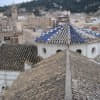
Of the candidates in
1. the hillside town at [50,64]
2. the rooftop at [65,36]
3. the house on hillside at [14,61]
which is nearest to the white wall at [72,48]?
the hillside town at [50,64]

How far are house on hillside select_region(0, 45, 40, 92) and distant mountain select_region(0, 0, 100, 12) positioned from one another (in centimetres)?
8676

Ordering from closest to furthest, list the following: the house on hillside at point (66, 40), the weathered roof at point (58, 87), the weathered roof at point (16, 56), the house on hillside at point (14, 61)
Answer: the weathered roof at point (58, 87) → the house on hillside at point (66, 40) → the house on hillside at point (14, 61) → the weathered roof at point (16, 56)

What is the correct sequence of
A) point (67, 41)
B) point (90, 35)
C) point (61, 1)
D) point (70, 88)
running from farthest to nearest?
point (61, 1) → point (90, 35) → point (67, 41) → point (70, 88)

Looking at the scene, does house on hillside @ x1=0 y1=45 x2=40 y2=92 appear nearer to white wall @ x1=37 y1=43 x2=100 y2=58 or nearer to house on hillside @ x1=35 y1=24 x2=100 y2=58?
white wall @ x1=37 y1=43 x2=100 y2=58

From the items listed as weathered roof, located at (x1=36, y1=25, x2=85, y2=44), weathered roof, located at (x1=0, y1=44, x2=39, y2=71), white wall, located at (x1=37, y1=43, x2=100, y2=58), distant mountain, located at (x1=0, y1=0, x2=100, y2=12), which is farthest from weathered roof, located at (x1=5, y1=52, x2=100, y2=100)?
distant mountain, located at (x1=0, y1=0, x2=100, y2=12)

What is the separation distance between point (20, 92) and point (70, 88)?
2.55m

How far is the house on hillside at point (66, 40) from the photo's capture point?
14.6m

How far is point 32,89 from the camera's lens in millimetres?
8562

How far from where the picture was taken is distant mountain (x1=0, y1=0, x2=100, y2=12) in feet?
348

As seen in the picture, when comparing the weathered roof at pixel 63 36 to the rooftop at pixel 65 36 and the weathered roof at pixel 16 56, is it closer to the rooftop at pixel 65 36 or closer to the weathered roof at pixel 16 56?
the rooftop at pixel 65 36

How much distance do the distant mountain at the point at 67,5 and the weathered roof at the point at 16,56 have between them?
86579 millimetres

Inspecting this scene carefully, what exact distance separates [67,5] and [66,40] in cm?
11178

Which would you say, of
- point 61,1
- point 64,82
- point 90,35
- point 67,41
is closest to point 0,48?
point 67,41

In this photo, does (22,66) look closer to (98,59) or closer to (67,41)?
(67,41)
